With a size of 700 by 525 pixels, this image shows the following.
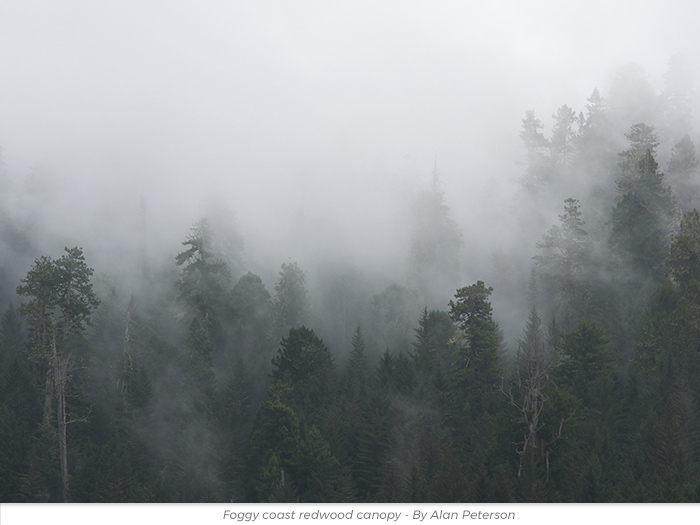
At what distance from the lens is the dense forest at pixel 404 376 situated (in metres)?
49.8

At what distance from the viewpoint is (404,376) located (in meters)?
69.2

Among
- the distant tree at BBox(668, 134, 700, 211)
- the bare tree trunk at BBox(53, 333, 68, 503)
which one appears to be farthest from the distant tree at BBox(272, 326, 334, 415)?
the distant tree at BBox(668, 134, 700, 211)

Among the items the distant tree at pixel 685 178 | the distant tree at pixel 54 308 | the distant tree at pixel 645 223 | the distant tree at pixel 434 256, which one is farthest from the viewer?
the distant tree at pixel 434 256

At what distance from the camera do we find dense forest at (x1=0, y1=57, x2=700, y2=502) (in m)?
49.8

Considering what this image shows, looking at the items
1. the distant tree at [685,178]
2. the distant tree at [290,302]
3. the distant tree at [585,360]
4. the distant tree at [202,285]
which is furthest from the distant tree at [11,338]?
the distant tree at [685,178]

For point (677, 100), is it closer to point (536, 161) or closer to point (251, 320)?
point (536, 161)

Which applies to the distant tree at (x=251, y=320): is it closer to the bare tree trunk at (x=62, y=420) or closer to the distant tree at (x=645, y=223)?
the bare tree trunk at (x=62, y=420)

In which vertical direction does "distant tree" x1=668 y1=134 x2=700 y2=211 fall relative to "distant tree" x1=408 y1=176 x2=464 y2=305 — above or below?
above

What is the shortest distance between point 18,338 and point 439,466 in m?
53.3

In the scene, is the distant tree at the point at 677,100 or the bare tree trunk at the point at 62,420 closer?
the bare tree trunk at the point at 62,420

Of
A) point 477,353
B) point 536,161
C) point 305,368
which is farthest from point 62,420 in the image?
point 536,161

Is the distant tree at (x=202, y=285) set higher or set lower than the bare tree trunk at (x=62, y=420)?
higher

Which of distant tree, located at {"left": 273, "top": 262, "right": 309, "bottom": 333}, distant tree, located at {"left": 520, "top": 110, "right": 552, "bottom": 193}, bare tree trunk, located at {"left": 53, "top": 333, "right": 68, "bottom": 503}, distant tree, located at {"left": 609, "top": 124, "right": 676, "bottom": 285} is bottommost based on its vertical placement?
bare tree trunk, located at {"left": 53, "top": 333, "right": 68, "bottom": 503}

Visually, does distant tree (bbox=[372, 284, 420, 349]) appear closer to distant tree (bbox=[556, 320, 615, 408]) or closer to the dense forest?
the dense forest
